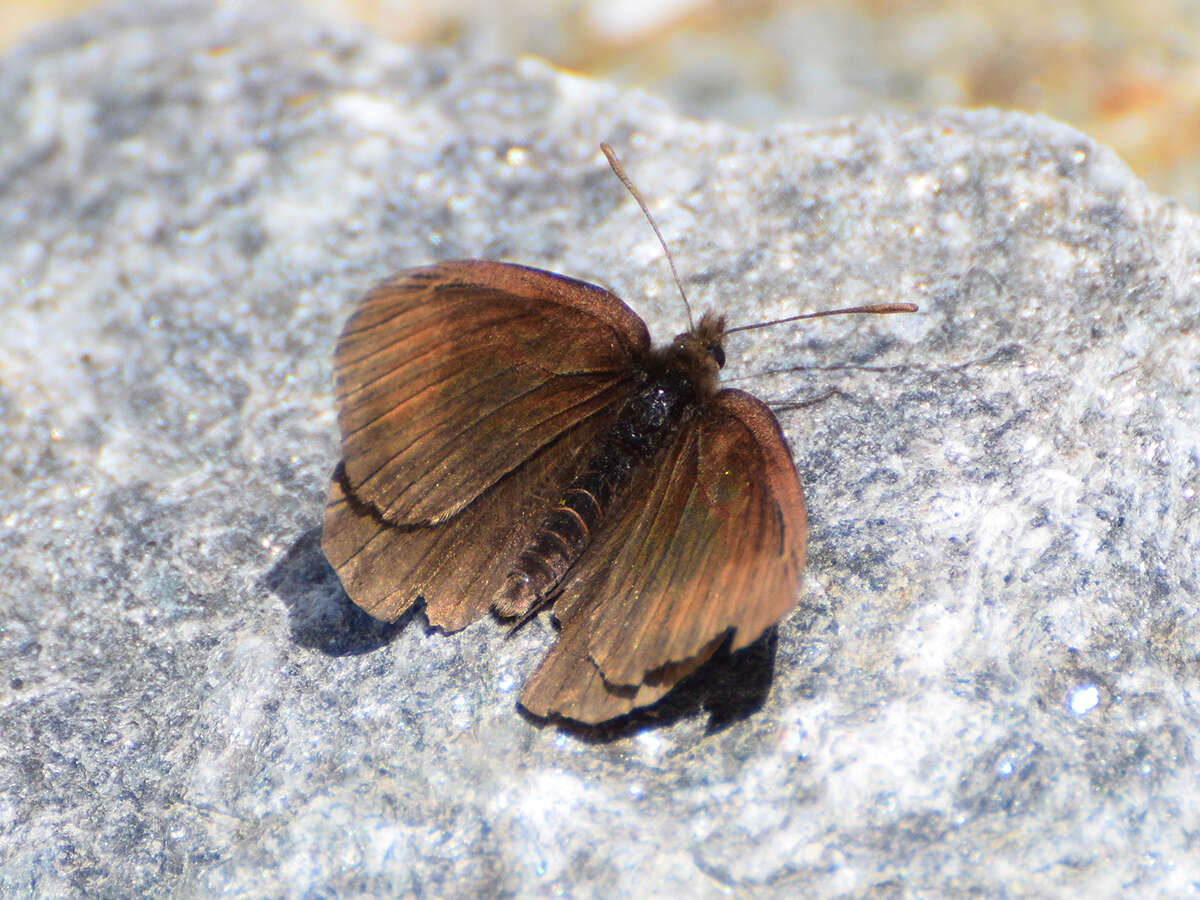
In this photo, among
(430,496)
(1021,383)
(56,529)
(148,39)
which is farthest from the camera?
(148,39)

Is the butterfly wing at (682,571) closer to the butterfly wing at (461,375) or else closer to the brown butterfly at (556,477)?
the brown butterfly at (556,477)

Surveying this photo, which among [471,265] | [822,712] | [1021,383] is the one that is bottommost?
[822,712]

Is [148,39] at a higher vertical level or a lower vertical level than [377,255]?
higher

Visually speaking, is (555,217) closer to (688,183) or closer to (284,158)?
(688,183)

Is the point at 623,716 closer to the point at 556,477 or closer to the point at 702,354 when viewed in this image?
the point at 556,477

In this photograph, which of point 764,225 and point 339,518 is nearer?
point 339,518

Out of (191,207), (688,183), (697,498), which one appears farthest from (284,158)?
(697,498)

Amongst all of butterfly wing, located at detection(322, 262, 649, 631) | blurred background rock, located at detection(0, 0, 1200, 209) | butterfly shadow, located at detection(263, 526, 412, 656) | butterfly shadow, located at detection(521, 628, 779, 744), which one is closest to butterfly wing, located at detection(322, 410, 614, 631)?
butterfly wing, located at detection(322, 262, 649, 631)
